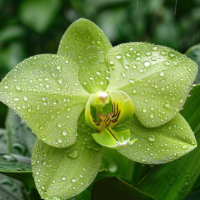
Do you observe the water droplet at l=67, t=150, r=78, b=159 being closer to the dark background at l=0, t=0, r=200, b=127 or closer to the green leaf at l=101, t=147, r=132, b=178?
the green leaf at l=101, t=147, r=132, b=178

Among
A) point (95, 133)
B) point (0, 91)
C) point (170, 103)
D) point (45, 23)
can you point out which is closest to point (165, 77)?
point (170, 103)

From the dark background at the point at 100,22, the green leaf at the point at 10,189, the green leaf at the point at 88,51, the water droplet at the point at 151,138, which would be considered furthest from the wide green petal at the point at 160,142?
the dark background at the point at 100,22

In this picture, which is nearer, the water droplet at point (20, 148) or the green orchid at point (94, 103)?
the green orchid at point (94, 103)

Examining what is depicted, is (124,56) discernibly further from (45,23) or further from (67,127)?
(45,23)

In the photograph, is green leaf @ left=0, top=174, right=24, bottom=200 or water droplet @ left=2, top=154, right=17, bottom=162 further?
green leaf @ left=0, top=174, right=24, bottom=200

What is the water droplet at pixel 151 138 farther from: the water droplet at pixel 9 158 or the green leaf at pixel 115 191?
the water droplet at pixel 9 158

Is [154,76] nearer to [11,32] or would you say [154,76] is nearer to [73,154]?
[73,154]

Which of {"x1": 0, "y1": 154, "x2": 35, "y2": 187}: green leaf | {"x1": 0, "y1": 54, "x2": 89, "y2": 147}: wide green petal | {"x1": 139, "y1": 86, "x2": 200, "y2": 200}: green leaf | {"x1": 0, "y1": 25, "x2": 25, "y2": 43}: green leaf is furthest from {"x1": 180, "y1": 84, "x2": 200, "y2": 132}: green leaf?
{"x1": 0, "y1": 25, "x2": 25, "y2": 43}: green leaf
